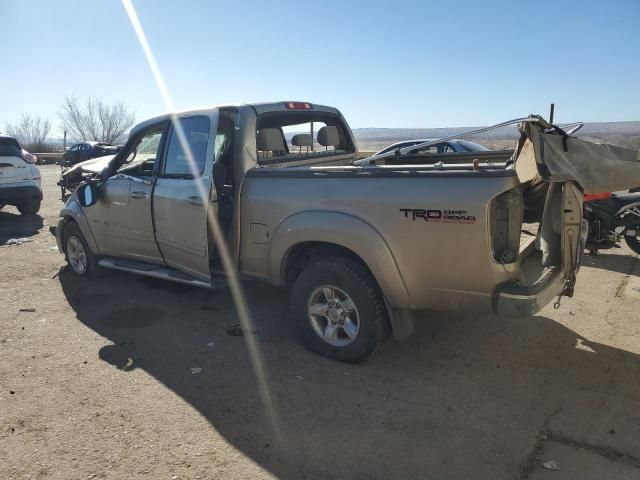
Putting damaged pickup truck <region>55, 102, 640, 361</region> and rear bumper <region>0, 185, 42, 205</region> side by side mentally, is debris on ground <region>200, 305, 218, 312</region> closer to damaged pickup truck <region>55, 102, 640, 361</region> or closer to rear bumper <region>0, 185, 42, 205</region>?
damaged pickup truck <region>55, 102, 640, 361</region>

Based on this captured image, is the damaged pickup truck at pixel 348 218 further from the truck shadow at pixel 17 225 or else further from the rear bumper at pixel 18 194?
the rear bumper at pixel 18 194

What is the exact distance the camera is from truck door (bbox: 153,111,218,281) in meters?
4.52

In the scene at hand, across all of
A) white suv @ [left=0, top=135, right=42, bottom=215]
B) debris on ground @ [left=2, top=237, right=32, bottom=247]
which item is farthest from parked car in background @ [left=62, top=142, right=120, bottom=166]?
debris on ground @ [left=2, top=237, right=32, bottom=247]

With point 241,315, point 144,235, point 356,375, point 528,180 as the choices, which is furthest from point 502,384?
point 144,235

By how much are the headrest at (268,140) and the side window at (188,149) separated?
0.47 metres

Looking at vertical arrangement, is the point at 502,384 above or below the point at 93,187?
below

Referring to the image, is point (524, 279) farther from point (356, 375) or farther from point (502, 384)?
point (356, 375)

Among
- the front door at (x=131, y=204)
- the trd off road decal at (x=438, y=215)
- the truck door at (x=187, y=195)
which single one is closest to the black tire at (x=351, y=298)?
the trd off road decal at (x=438, y=215)

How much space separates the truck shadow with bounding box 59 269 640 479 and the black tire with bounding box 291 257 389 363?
0.13 metres

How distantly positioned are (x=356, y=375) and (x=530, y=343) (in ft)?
5.19

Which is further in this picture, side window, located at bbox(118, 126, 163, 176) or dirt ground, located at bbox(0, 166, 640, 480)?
side window, located at bbox(118, 126, 163, 176)

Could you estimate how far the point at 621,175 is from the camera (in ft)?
11.5

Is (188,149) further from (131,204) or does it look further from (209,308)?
(209,308)

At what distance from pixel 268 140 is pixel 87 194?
2596 mm
